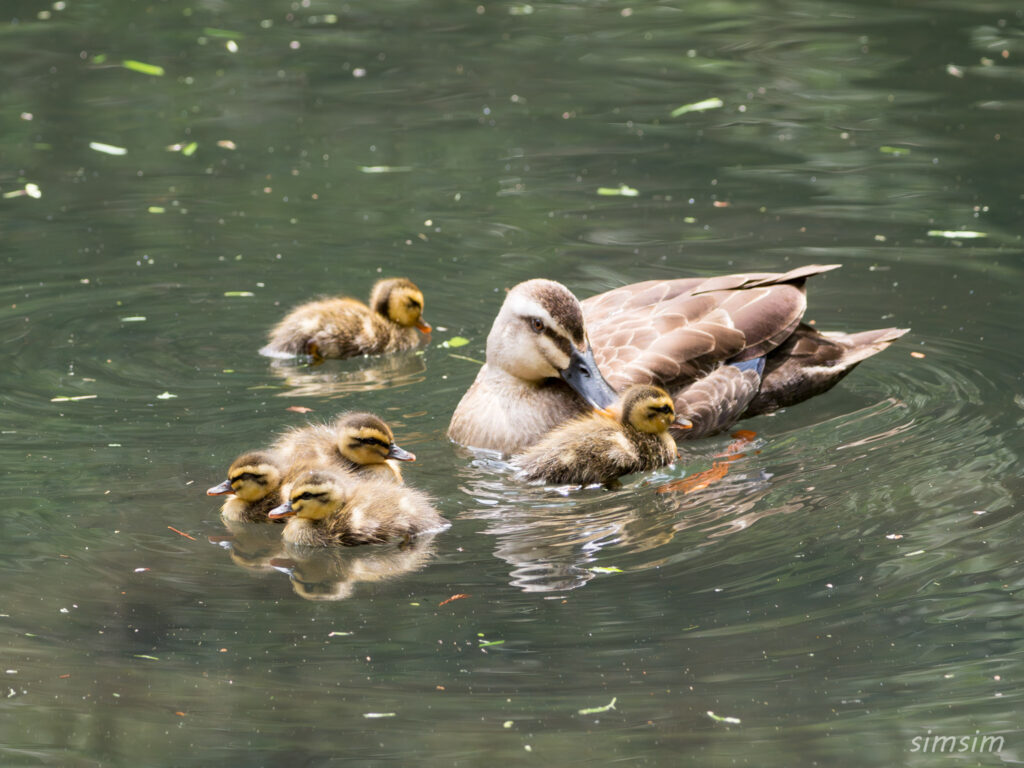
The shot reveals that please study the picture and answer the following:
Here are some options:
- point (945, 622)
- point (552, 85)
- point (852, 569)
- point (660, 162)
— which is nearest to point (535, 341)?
point (852, 569)

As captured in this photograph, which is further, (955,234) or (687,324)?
(955,234)

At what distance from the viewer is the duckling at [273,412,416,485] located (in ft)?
22.8

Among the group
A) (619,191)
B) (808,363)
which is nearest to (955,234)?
(619,191)

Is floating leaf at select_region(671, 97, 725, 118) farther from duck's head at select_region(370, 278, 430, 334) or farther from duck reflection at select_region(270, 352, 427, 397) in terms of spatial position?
duck reflection at select_region(270, 352, 427, 397)

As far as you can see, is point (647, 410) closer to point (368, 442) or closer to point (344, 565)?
point (368, 442)

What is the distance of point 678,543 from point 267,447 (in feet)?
7.41

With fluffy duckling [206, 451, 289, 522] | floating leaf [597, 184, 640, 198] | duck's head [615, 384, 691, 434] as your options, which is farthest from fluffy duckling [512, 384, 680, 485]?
floating leaf [597, 184, 640, 198]

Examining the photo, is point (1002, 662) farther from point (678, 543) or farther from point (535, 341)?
point (535, 341)

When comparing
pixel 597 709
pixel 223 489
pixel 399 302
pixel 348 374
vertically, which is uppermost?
pixel 597 709

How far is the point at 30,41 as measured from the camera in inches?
609

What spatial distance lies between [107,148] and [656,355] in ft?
21.4

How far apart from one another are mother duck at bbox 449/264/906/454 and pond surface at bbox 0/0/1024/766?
22cm

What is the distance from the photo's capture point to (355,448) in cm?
697

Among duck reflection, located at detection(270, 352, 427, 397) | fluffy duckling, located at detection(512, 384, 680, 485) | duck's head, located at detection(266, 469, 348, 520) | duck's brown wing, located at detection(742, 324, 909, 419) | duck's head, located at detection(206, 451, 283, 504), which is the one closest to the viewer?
duck's head, located at detection(266, 469, 348, 520)
